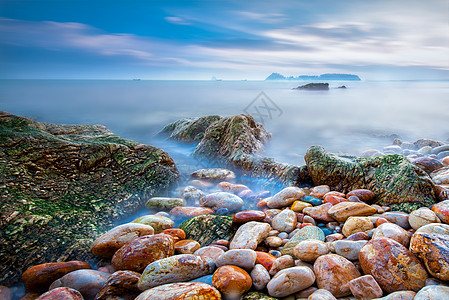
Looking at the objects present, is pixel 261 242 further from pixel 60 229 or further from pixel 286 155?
pixel 286 155

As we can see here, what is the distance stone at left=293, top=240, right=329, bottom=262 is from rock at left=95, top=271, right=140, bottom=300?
135cm

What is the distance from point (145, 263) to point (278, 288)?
1.15 meters

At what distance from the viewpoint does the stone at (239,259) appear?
214cm

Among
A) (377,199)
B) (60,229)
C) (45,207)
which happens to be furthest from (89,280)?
(377,199)

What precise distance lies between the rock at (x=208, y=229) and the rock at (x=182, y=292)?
0.98m

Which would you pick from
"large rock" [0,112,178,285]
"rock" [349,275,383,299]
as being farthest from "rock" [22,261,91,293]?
"rock" [349,275,383,299]

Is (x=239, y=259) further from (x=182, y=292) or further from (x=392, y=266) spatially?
(x=392, y=266)

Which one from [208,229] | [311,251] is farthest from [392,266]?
[208,229]

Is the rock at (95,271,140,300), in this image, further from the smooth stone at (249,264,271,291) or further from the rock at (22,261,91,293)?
the smooth stone at (249,264,271,291)

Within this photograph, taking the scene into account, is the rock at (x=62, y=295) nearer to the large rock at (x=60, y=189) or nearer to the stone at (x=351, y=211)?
the large rock at (x=60, y=189)

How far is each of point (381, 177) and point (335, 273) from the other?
7.38 feet

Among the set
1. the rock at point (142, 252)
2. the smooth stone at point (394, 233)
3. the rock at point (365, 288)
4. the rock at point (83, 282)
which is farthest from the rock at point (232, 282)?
the smooth stone at point (394, 233)

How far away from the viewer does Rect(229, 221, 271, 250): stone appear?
2.63 metres

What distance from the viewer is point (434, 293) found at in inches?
63.1
